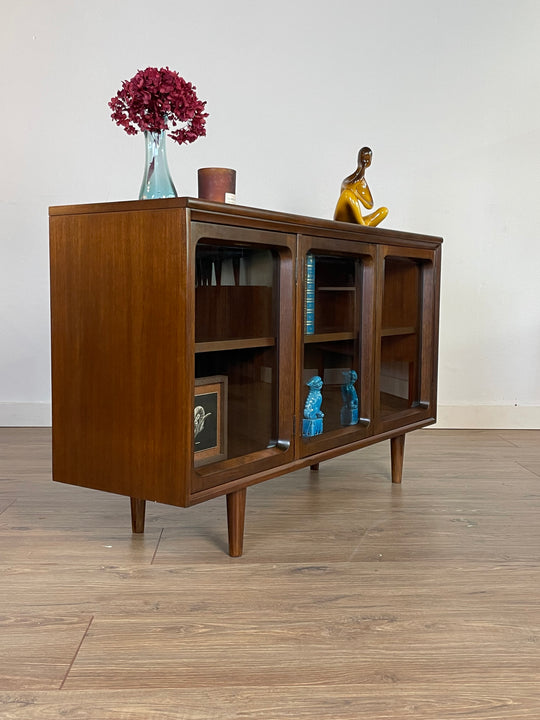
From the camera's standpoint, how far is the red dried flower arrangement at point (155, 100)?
4.73 ft

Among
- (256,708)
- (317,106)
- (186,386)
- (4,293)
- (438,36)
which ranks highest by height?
(438,36)

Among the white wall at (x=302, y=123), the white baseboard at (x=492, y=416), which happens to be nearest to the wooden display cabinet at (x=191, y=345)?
the white wall at (x=302, y=123)

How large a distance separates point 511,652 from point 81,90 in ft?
8.46

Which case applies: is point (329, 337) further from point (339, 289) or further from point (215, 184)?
point (215, 184)

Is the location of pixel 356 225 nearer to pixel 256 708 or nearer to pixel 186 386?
pixel 186 386

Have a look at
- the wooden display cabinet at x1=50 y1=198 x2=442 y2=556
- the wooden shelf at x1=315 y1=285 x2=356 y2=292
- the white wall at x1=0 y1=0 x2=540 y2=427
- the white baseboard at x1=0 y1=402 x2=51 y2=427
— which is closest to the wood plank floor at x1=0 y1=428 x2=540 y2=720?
the wooden display cabinet at x1=50 y1=198 x2=442 y2=556

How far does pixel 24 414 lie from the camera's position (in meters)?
2.97

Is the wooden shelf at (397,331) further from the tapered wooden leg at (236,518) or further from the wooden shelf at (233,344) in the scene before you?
the tapered wooden leg at (236,518)

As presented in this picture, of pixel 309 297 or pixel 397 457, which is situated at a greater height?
pixel 309 297

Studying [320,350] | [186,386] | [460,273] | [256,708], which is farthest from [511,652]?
[460,273]

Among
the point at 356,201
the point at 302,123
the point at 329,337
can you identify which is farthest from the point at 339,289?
the point at 302,123

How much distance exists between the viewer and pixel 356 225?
5.87ft

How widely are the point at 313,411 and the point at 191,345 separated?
0.52 m

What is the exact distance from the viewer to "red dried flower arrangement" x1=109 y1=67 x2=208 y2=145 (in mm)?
1440
